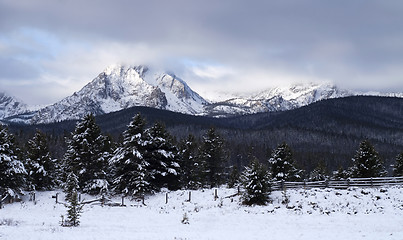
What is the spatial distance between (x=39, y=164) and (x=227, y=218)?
27367mm

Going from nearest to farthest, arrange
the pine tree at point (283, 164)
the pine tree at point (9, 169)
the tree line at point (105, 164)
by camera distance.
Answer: the pine tree at point (9, 169) < the tree line at point (105, 164) < the pine tree at point (283, 164)

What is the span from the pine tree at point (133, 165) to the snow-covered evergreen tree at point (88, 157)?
1.90m

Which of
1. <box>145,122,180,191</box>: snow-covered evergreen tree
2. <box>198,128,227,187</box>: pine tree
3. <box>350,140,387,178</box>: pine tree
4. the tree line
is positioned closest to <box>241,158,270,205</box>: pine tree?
the tree line

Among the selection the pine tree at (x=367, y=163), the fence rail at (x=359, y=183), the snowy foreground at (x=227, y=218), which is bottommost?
the snowy foreground at (x=227, y=218)

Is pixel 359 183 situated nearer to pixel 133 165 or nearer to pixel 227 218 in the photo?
pixel 227 218

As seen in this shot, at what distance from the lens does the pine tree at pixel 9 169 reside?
35.3 m

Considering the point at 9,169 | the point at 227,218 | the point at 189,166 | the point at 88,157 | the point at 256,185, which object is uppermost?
the point at 88,157

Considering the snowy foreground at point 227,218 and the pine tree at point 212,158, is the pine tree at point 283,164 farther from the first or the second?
the snowy foreground at point 227,218

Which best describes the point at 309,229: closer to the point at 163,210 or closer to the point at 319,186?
the point at 319,186

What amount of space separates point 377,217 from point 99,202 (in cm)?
2800

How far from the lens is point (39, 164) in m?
41.8

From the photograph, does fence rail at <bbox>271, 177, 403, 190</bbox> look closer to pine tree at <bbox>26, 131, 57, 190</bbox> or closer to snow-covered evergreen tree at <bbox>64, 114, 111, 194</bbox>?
snow-covered evergreen tree at <bbox>64, 114, 111, 194</bbox>

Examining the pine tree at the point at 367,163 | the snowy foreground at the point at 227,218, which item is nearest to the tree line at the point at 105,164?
the pine tree at the point at 367,163

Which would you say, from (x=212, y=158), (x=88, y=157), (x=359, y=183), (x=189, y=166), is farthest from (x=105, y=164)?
(x=359, y=183)
